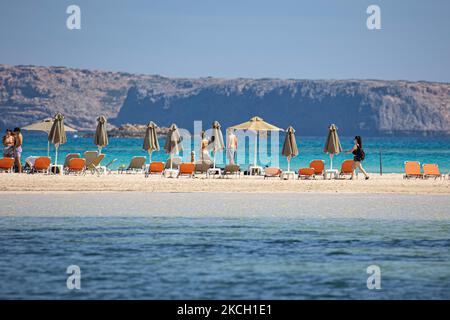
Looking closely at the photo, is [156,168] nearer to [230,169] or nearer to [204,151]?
[204,151]

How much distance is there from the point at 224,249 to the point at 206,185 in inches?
375

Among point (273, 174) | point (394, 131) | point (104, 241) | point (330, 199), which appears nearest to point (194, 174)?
point (273, 174)

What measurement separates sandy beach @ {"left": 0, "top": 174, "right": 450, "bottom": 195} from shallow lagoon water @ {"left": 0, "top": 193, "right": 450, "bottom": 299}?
A: 2.56 m

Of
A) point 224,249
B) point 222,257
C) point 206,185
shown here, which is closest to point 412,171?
point 206,185

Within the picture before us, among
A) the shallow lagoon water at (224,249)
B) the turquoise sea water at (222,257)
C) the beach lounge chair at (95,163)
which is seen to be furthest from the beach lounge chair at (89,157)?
the turquoise sea water at (222,257)

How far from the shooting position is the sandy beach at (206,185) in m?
19.6

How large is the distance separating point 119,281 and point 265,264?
6.25ft

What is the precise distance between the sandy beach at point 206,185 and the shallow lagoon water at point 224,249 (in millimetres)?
2560

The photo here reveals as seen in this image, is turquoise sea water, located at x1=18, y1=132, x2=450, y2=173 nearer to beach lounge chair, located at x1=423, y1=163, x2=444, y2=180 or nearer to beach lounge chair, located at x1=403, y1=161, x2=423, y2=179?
beach lounge chair, located at x1=403, y1=161, x2=423, y2=179

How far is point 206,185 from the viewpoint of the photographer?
802 inches

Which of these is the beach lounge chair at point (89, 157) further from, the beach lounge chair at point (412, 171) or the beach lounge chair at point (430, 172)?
the beach lounge chair at point (430, 172)

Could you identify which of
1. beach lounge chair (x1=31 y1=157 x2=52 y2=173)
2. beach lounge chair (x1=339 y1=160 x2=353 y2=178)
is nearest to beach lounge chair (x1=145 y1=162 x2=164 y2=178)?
beach lounge chair (x1=31 y1=157 x2=52 y2=173)

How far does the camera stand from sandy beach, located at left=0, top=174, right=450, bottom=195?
19562 millimetres

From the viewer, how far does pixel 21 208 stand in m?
15.4
